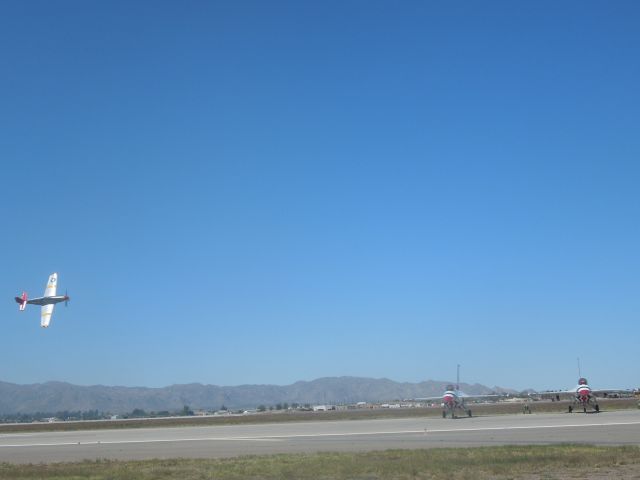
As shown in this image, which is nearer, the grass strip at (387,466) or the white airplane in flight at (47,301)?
the grass strip at (387,466)

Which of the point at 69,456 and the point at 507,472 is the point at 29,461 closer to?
the point at 69,456

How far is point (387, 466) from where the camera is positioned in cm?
2425

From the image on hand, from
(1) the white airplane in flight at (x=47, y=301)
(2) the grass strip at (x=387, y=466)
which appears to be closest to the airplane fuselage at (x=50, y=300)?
(1) the white airplane in flight at (x=47, y=301)

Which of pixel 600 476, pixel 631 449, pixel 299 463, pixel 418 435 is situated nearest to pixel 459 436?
pixel 418 435

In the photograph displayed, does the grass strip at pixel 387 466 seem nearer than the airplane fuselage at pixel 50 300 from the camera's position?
Yes

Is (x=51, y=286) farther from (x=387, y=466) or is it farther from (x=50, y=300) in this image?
(x=387, y=466)

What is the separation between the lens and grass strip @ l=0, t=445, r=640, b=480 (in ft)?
73.0

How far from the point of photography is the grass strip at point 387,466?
22.3 meters

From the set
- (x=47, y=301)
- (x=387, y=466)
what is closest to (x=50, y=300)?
(x=47, y=301)

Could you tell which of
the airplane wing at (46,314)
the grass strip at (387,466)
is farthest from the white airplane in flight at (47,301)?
the grass strip at (387,466)

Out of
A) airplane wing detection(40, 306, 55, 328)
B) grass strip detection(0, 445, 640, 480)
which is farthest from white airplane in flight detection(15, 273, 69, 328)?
grass strip detection(0, 445, 640, 480)

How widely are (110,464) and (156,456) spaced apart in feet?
11.7

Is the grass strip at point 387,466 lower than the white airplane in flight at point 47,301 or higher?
lower

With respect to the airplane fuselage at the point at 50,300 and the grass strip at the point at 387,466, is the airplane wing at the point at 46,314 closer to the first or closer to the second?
the airplane fuselage at the point at 50,300
